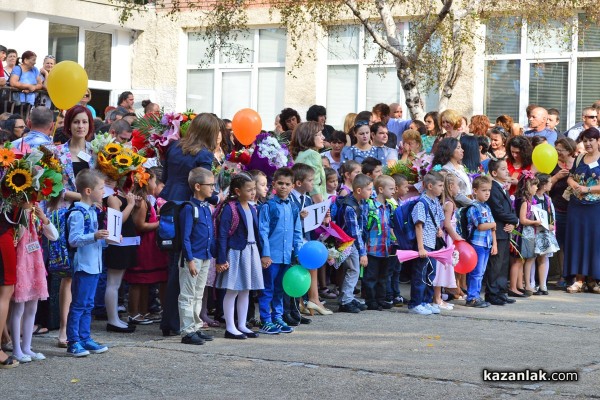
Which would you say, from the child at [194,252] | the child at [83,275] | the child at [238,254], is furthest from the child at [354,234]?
the child at [83,275]

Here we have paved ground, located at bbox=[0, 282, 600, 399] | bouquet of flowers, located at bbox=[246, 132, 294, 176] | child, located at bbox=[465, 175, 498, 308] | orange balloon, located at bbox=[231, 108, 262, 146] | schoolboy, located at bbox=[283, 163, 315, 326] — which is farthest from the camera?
child, located at bbox=[465, 175, 498, 308]

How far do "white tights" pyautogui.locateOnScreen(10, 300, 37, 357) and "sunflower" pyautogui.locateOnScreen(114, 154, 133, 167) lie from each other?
166 cm

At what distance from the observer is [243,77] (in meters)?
25.8

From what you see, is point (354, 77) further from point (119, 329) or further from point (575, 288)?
point (119, 329)

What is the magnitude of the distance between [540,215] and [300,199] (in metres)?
4.05

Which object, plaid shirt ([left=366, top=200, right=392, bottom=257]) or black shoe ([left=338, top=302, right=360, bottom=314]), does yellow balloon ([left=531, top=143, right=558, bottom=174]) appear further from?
black shoe ([left=338, top=302, right=360, bottom=314])

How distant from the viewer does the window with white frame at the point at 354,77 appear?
77.2 feet

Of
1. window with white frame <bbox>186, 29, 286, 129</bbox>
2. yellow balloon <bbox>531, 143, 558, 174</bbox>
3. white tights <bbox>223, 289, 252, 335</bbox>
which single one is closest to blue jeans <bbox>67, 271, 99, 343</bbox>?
white tights <bbox>223, 289, 252, 335</bbox>

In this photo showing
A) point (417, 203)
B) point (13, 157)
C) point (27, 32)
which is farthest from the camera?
point (27, 32)

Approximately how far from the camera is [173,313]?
9328 millimetres

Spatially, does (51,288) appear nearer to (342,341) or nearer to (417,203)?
(342,341)

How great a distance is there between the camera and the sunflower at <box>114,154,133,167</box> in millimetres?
9391

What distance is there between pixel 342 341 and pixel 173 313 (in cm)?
147

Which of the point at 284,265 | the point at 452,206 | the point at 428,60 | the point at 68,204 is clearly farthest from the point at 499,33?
the point at 68,204
